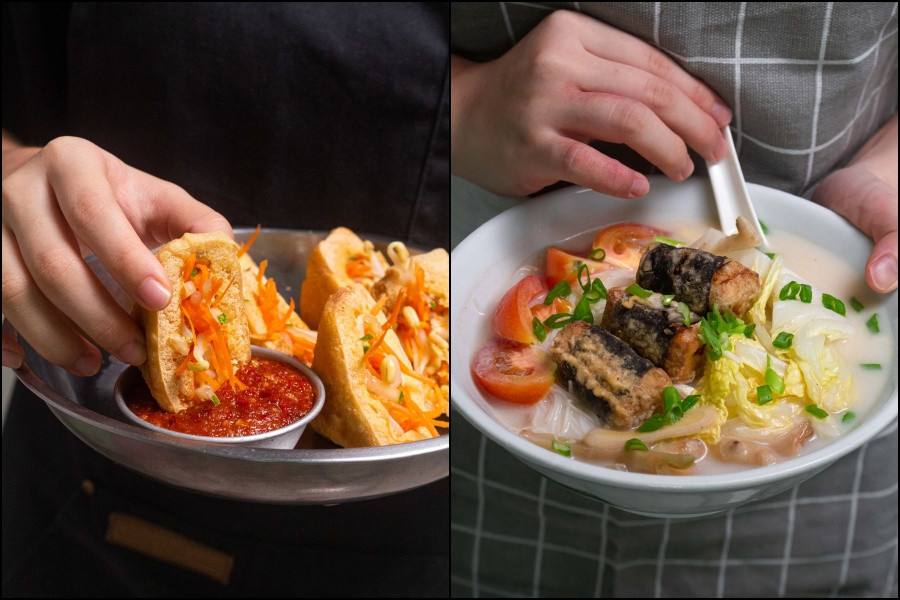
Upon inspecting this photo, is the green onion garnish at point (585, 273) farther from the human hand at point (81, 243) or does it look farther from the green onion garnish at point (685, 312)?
the human hand at point (81, 243)

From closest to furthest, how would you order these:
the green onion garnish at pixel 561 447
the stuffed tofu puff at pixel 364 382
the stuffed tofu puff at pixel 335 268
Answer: the green onion garnish at pixel 561 447 → the stuffed tofu puff at pixel 364 382 → the stuffed tofu puff at pixel 335 268

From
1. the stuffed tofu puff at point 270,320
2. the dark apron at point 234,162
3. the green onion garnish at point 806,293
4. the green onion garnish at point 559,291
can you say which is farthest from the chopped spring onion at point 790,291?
the stuffed tofu puff at point 270,320

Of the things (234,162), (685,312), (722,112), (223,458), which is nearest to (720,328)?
(685,312)

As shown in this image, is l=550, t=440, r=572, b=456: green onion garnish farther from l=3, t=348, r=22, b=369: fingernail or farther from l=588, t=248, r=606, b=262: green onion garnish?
l=3, t=348, r=22, b=369: fingernail

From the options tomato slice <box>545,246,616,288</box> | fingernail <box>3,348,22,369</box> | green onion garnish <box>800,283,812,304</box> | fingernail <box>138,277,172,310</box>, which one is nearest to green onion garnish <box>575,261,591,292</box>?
tomato slice <box>545,246,616,288</box>

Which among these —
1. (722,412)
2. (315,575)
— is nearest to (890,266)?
(722,412)

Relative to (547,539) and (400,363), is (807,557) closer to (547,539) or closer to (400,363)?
(547,539)
